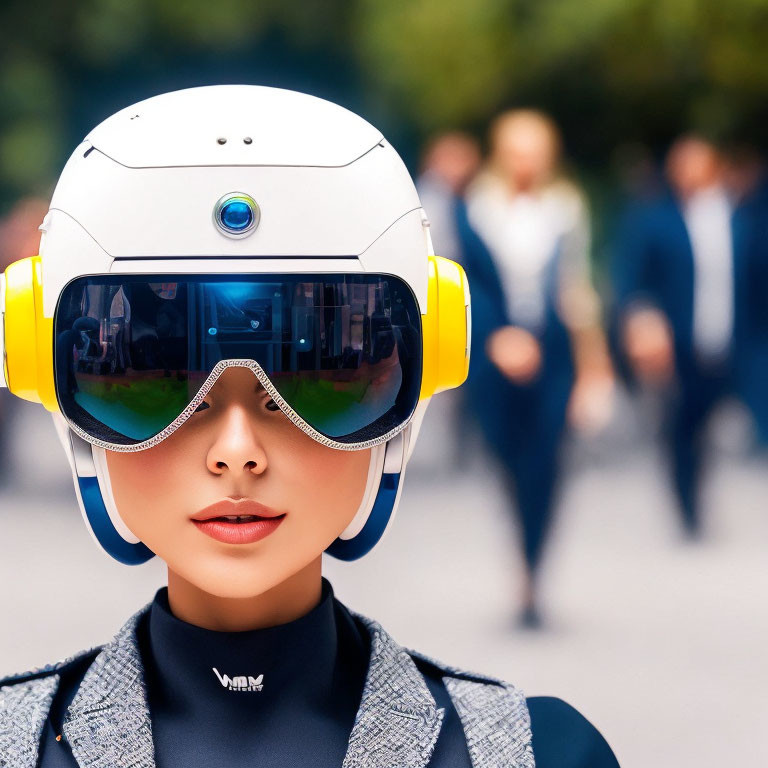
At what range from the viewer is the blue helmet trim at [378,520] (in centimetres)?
195

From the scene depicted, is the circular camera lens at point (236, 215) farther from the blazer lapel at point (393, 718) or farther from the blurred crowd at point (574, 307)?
the blurred crowd at point (574, 307)

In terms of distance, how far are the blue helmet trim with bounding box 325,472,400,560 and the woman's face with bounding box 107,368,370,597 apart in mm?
118

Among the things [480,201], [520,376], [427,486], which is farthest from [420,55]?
[520,376]

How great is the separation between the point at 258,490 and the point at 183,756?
32 cm

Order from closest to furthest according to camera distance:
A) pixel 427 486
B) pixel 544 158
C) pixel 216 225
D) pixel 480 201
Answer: pixel 216 225, pixel 544 158, pixel 480 201, pixel 427 486

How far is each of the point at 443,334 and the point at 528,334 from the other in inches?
166

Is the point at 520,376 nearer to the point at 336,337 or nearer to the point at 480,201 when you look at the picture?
the point at 480,201

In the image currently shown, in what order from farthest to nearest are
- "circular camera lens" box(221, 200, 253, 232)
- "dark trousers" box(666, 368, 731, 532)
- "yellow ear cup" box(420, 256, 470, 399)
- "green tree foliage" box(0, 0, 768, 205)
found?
"green tree foliage" box(0, 0, 768, 205), "dark trousers" box(666, 368, 731, 532), "yellow ear cup" box(420, 256, 470, 399), "circular camera lens" box(221, 200, 253, 232)

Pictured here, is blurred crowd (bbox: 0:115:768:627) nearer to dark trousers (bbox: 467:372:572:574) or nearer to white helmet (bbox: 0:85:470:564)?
dark trousers (bbox: 467:372:572:574)

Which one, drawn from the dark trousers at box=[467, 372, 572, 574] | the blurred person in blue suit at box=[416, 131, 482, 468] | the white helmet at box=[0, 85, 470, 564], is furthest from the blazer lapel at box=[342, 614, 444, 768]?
the blurred person in blue suit at box=[416, 131, 482, 468]

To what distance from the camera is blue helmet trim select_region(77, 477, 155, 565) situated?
188 cm

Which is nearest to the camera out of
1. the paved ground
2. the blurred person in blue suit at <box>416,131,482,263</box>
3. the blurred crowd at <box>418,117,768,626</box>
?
the paved ground

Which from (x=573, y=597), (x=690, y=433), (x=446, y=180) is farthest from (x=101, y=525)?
(x=446, y=180)

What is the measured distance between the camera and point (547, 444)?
567 cm
